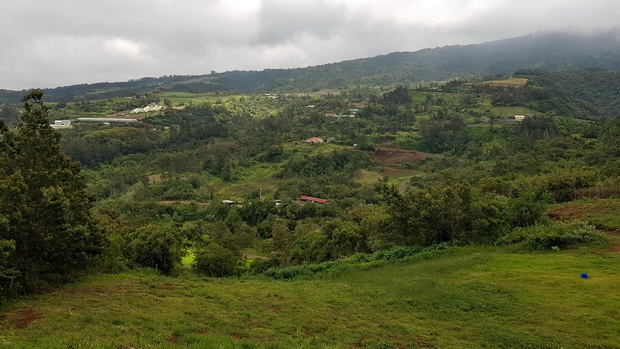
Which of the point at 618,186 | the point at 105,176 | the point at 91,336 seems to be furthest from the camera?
the point at 105,176

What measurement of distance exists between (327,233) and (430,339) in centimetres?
2878

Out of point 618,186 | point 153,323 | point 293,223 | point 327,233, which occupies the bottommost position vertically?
point 293,223

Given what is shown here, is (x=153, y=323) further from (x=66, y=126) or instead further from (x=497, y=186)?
(x=66, y=126)

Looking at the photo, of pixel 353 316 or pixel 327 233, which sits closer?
pixel 353 316

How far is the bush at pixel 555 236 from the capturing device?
1152 inches

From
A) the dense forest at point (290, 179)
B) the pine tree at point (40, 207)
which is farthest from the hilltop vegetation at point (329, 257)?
the dense forest at point (290, 179)

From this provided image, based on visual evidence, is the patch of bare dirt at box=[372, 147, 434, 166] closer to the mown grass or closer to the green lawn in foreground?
the mown grass

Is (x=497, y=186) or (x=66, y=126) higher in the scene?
(x=66, y=126)

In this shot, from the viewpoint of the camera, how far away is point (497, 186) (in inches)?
1940

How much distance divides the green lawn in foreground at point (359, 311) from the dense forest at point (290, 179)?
3933mm

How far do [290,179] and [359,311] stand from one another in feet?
256

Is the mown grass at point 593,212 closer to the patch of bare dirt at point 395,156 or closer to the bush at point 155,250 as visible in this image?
the bush at point 155,250

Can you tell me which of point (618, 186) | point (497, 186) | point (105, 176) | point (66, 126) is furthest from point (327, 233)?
point (66, 126)

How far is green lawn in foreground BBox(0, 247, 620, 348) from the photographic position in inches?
539
